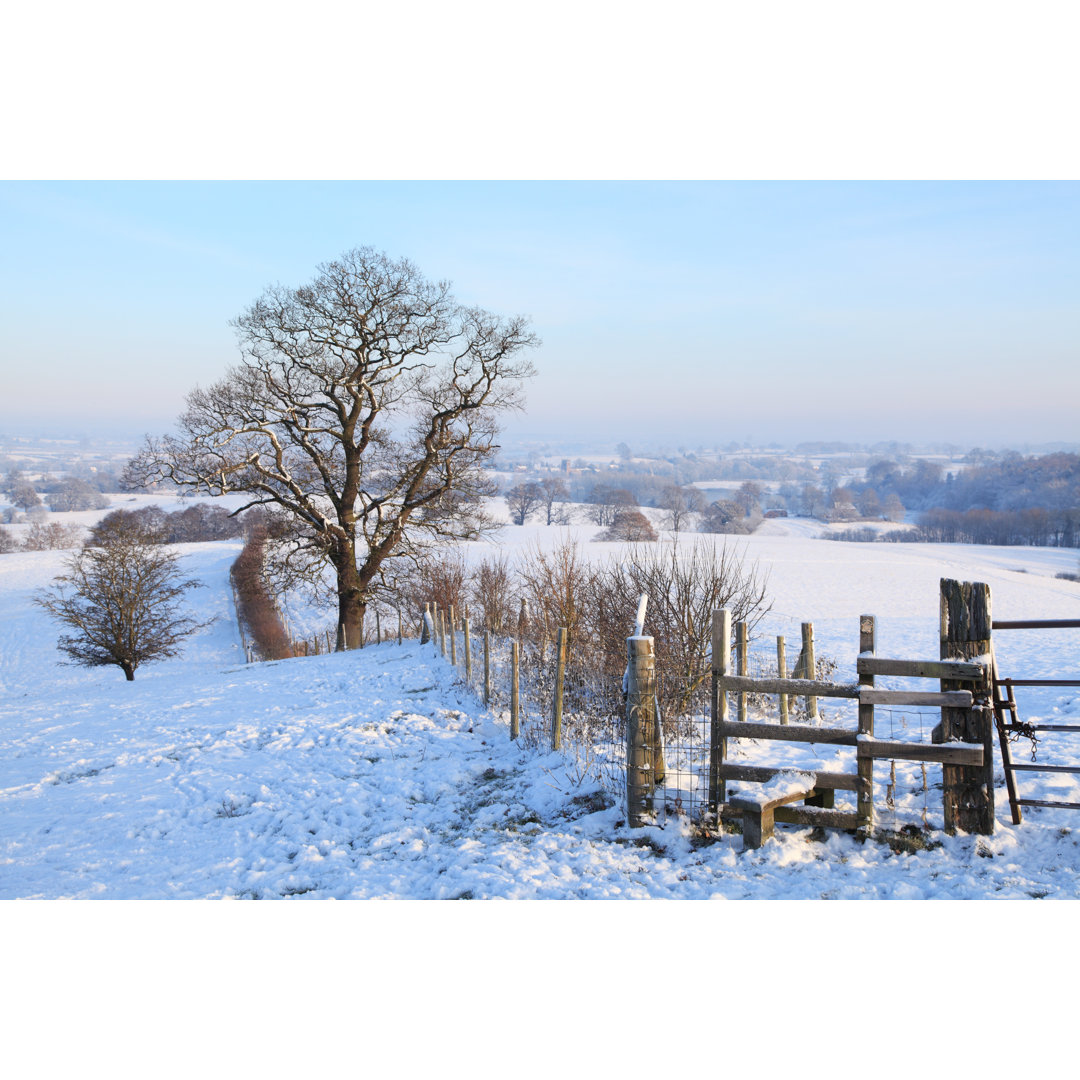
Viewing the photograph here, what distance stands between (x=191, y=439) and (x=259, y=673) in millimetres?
7069

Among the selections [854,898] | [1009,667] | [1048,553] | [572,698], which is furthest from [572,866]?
[1048,553]

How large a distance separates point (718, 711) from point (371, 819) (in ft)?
13.1

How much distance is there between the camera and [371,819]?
24.5 ft

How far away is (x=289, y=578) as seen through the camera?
22344 millimetres

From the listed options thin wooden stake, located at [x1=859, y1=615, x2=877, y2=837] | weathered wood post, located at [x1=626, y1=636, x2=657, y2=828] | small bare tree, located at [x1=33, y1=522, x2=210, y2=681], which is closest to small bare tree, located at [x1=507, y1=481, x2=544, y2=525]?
small bare tree, located at [x1=33, y1=522, x2=210, y2=681]

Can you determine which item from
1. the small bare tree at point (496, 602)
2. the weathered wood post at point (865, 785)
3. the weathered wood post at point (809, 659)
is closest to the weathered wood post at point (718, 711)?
the weathered wood post at point (865, 785)

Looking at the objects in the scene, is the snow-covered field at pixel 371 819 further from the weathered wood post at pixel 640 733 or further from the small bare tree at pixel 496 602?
the small bare tree at pixel 496 602

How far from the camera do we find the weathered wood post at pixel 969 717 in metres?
5.59

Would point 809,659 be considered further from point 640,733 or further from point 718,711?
point 640,733

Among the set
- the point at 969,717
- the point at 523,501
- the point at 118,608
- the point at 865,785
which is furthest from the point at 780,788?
the point at 523,501

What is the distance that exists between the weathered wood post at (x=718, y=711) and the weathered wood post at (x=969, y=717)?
181 cm

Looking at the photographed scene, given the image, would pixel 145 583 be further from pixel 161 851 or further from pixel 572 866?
pixel 572 866

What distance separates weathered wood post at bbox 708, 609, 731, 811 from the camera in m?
6.28

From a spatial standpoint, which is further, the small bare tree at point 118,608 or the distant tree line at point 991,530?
the distant tree line at point 991,530
